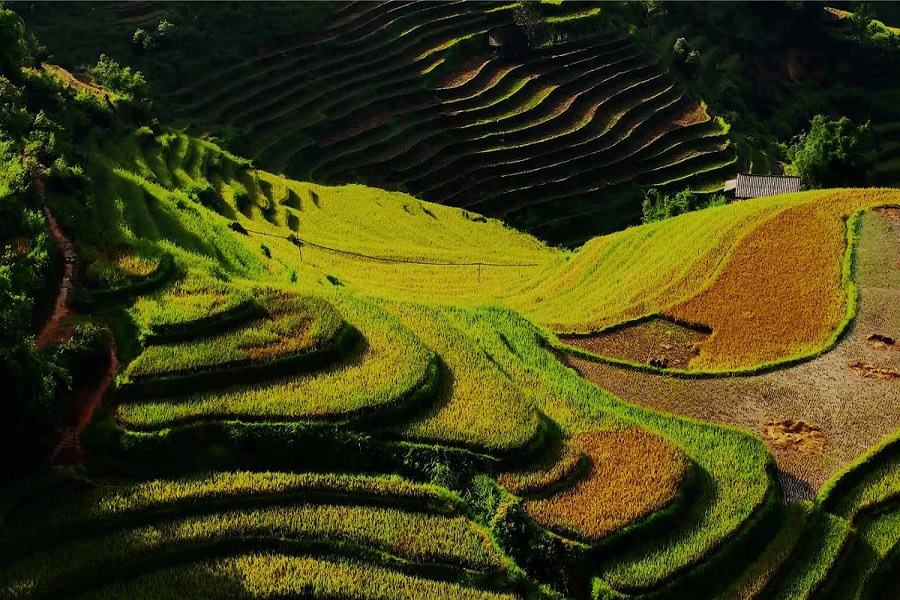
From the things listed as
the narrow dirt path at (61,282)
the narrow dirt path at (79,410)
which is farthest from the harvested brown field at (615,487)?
the narrow dirt path at (61,282)

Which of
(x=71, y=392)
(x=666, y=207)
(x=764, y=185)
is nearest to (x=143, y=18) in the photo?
(x=666, y=207)

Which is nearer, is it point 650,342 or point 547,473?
point 547,473

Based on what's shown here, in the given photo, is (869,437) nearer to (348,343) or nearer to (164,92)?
(348,343)

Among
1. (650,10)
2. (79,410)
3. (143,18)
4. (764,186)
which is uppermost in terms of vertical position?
(143,18)

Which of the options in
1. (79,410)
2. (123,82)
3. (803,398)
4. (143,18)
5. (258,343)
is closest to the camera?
(79,410)

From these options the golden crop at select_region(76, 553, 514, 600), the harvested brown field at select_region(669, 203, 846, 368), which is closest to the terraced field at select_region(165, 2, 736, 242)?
the harvested brown field at select_region(669, 203, 846, 368)

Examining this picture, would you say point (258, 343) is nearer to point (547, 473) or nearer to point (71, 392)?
point (71, 392)

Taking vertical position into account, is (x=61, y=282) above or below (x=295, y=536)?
above

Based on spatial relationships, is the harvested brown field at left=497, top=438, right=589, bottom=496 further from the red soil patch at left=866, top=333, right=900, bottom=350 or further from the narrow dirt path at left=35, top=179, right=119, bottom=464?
the red soil patch at left=866, top=333, right=900, bottom=350
